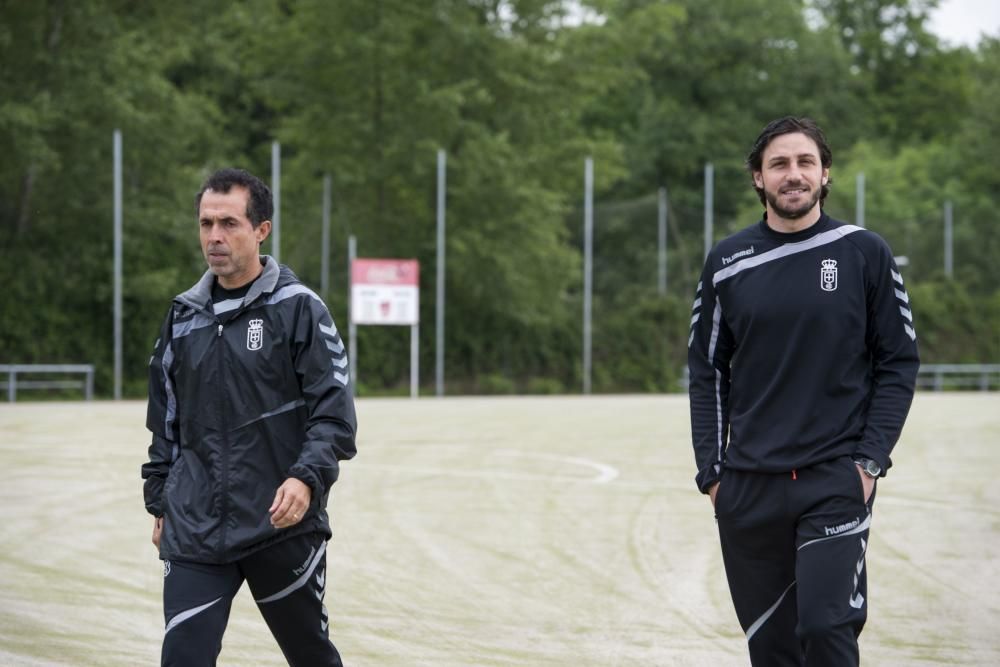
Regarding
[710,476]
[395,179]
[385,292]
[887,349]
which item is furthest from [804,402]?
[395,179]

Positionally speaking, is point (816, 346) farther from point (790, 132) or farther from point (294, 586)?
point (294, 586)

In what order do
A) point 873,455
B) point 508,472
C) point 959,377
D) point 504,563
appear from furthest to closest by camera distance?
point 959,377 < point 508,472 < point 504,563 < point 873,455

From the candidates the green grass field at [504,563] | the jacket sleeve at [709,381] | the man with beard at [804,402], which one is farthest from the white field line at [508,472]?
the man with beard at [804,402]

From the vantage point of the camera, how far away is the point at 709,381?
5.04m

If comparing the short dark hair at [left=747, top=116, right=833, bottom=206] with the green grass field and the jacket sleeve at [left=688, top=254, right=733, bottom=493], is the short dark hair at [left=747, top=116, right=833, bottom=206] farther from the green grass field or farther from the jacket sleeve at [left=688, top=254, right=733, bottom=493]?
the green grass field

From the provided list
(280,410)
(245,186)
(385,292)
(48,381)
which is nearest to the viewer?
(280,410)

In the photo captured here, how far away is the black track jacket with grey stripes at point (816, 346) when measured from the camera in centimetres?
470

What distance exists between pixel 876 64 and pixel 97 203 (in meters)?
48.6

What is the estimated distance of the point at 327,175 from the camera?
42.5 m

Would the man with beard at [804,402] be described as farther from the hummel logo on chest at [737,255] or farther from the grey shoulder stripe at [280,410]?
the grey shoulder stripe at [280,410]

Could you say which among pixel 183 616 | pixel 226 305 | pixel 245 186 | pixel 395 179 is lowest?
pixel 183 616

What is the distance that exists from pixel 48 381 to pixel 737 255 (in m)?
32.2

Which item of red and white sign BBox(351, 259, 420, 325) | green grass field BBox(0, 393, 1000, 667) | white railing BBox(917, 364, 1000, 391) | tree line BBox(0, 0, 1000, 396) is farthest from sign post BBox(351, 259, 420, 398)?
green grass field BBox(0, 393, 1000, 667)

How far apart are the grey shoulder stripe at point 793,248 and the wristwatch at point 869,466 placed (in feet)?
2.19
